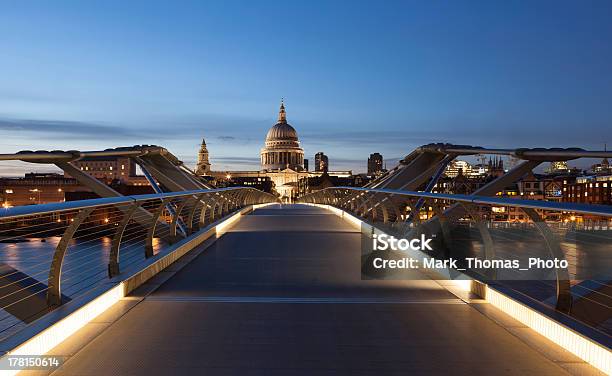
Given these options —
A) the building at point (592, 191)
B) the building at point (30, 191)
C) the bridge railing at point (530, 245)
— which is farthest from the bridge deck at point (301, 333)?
the building at point (30, 191)

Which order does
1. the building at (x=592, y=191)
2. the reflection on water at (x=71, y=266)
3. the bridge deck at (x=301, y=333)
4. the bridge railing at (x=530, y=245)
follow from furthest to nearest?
the building at (x=592, y=191) → the reflection on water at (x=71, y=266) → the bridge railing at (x=530, y=245) → the bridge deck at (x=301, y=333)

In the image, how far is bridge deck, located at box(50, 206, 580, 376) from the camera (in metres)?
4.00

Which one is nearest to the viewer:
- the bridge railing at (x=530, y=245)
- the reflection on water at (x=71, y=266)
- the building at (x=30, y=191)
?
the bridge railing at (x=530, y=245)

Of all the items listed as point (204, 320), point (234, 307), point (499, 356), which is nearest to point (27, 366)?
point (204, 320)

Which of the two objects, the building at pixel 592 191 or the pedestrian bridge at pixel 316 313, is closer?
the pedestrian bridge at pixel 316 313

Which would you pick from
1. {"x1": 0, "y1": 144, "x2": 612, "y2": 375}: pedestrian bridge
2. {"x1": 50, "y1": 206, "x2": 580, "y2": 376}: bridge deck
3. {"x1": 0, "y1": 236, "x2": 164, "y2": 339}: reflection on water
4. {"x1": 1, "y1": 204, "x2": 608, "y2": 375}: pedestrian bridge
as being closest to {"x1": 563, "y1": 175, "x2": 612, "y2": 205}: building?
{"x1": 0, "y1": 236, "x2": 164, "y2": 339}: reflection on water

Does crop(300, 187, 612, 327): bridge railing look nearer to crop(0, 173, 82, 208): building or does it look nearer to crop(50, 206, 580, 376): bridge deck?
crop(50, 206, 580, 376): bridge deck

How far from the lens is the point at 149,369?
155 inches

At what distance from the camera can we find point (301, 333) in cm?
478

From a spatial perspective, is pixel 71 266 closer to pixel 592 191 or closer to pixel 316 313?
pixel 316 313

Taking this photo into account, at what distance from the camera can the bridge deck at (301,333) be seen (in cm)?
400

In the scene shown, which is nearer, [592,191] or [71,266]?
[71,266]

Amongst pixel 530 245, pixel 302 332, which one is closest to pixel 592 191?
pixel 530 245

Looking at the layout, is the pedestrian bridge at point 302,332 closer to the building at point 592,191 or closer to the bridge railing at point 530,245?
the bridge railing at point 530,245
